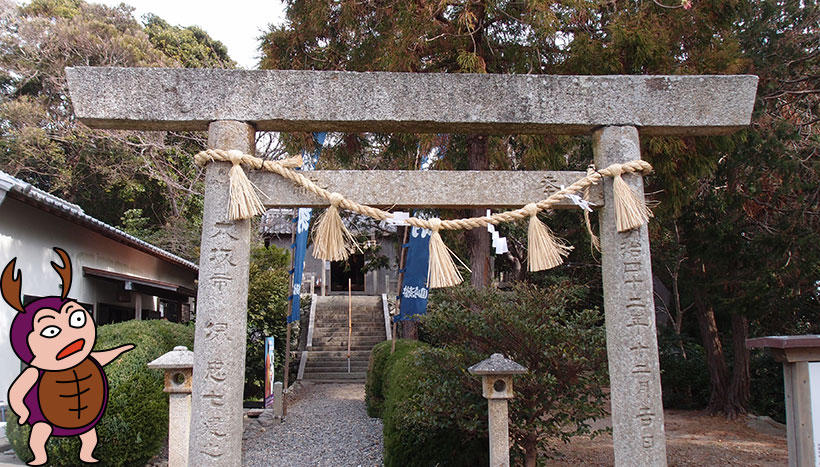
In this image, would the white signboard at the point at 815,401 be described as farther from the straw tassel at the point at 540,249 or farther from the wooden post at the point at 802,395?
the straw tassel at the point at 540,249

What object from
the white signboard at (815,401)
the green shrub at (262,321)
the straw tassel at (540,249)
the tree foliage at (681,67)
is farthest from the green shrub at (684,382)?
the straw tassel at (540,249)

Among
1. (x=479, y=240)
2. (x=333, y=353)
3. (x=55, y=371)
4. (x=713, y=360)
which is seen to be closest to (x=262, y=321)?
(x=333, y=353)

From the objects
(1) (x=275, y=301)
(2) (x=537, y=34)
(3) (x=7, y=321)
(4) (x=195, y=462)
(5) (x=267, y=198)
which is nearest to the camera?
(4) (x=195, y=462)

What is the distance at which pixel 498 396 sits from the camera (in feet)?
15.7

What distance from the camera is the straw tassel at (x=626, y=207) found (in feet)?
10.8

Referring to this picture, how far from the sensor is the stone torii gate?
320 centimetres

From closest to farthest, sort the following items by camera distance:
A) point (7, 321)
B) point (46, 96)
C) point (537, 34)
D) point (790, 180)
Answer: point (7, 321) < point (537, 34) < point (790, 180) < point (46, 96)

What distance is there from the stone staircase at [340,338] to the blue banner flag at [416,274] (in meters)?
6.45

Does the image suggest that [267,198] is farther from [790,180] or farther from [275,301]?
[275,301]

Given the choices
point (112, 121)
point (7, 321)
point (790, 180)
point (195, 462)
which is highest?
point (790, 180)

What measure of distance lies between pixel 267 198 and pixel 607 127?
7.17ft

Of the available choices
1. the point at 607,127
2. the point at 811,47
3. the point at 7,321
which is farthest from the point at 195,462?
the point at 811,47

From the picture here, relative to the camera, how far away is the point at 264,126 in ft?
11.3

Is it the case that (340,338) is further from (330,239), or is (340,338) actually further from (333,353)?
(330,239)
